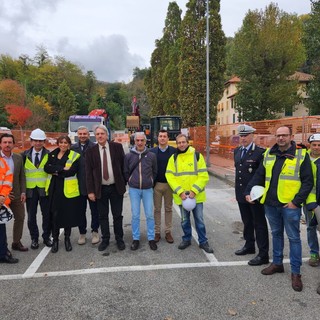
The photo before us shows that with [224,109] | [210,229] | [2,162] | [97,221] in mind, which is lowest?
[210,229]

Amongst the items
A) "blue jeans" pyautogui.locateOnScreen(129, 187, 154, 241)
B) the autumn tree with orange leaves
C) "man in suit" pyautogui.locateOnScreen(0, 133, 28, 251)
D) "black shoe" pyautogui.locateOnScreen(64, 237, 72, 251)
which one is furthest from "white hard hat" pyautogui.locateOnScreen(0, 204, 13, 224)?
the autumn tree with orange leaves

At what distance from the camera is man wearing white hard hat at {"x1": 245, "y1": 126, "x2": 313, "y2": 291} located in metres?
3.55

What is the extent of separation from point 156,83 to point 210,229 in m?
38.0

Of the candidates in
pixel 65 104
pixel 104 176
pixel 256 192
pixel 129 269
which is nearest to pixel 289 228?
pixel 256 192

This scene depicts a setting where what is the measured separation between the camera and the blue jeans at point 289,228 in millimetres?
3645

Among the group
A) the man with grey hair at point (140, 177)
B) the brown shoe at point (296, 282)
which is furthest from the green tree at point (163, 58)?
the brown shoe at point (296, 282)

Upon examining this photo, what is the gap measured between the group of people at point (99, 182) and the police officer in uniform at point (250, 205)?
0.53 metres

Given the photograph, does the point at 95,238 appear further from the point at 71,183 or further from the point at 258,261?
the point at 258,261

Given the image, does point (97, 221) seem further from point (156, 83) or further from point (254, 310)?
point (156, 83)

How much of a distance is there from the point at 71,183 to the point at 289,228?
3182mm

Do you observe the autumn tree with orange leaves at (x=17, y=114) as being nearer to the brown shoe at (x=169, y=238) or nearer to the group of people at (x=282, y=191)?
the brown shoe at (x=169, y=238)

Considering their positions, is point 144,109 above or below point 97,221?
above

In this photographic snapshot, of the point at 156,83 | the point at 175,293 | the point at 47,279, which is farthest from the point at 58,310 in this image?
the point at 156,83

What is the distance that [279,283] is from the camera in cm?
375
